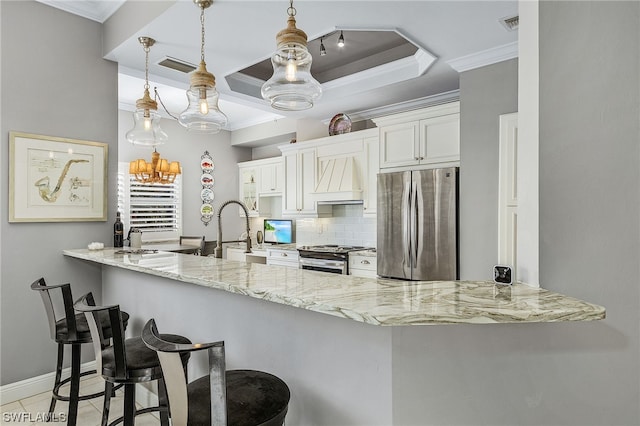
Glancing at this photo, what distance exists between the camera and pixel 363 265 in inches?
174

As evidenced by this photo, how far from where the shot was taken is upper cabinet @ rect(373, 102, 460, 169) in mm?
3559

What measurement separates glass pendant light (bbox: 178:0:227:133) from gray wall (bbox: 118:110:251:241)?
3618 millimetres

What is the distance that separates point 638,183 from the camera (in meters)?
1.25

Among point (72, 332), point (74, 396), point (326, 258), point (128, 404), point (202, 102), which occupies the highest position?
point (202, 102)

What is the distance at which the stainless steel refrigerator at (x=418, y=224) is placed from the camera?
133 inches

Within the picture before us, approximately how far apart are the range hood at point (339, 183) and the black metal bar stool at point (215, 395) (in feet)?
11.0

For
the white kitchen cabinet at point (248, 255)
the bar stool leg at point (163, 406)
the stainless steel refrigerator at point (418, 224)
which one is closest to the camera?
the bar stool leg at point (163, 406)

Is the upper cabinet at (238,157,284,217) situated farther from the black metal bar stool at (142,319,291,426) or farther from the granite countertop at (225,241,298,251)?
the black metal bar stool at (142,319,291,426)

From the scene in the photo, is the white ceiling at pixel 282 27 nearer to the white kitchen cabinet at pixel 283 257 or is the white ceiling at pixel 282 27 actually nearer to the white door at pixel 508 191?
the white door at pixel 508 191

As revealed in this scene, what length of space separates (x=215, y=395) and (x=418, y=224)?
9.10 feet

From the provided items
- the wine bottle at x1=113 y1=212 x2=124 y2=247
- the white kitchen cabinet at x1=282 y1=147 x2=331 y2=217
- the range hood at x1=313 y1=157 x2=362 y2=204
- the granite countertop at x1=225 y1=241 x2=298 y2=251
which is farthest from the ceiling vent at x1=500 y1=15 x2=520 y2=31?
the granite countertop at x1=225 y1=241 x2=298 y2=251

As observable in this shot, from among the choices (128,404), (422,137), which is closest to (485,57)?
(422,137)

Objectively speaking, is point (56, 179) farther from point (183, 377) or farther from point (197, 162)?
point (197, 162)

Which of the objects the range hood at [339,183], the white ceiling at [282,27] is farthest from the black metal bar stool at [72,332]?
the range hood at [339,183]
